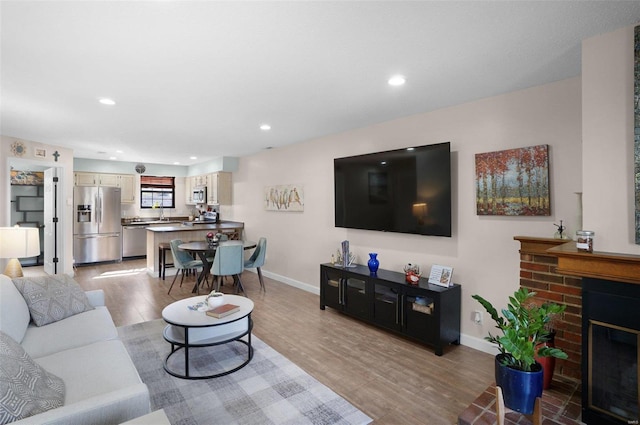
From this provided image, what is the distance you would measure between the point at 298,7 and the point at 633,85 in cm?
195

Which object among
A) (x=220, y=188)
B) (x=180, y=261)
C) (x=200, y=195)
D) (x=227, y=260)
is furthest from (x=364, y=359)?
(x=200, y=195)

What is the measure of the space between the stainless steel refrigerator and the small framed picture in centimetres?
731

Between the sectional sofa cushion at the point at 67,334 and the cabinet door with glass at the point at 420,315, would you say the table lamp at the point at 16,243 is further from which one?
the cabinet door with glass at the point at 420,315

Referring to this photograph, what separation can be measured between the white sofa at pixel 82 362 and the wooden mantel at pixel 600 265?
2.40 m

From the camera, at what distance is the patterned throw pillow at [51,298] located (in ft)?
8.40

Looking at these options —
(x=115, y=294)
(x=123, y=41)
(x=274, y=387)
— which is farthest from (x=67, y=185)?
(x=274, y=387)

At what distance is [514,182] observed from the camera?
2898 millimetres

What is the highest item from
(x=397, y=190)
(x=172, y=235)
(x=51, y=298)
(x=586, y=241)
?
(x=397, y=190)

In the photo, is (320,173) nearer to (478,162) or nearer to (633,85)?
(478,162)

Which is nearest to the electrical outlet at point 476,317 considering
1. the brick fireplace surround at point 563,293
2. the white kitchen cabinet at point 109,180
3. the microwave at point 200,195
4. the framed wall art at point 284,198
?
the brick fireplace surround at point 563,293

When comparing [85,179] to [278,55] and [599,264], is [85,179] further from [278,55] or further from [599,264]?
[599,264]

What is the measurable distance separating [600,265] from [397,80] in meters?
1.89

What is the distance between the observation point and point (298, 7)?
1.69 metres

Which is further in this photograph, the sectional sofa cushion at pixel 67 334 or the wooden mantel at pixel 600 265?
the sectional sofa cushion at pixel 67 334
